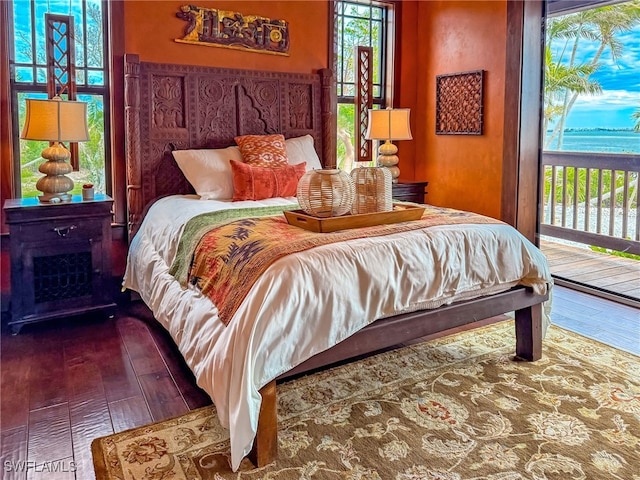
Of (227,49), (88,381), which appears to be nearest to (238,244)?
(88,381)

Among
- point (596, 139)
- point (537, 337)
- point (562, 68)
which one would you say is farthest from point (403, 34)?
point (537, 337)

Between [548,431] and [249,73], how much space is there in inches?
129

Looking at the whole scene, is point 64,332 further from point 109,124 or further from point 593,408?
point 593,408

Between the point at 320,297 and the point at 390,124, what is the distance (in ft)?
9.01

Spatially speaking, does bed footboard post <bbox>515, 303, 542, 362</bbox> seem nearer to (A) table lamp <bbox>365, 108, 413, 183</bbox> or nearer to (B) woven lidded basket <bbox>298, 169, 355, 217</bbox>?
(B) woven lidded basket <bbox>298, 169, 355, 217</bbox>

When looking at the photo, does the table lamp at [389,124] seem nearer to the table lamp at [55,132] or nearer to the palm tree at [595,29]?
the palm tree at [595,29]

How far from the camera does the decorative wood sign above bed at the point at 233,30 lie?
12.8 ft

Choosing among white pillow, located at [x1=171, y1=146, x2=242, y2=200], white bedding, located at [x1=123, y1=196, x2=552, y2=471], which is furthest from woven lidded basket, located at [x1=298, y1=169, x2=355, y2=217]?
white pillow, located at [x1=171, y1=146, x2=242, y2=200]

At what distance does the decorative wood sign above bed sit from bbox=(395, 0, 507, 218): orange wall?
140 centimetres

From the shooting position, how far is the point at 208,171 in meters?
3.66

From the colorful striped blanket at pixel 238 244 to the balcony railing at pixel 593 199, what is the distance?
288cm

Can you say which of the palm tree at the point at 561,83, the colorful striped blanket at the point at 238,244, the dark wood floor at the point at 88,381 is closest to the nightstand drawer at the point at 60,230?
the dark wood floor at the point at 88,381

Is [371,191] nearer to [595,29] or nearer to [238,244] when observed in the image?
[238,244]

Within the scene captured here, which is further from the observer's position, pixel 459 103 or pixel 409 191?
pixel 409 191
